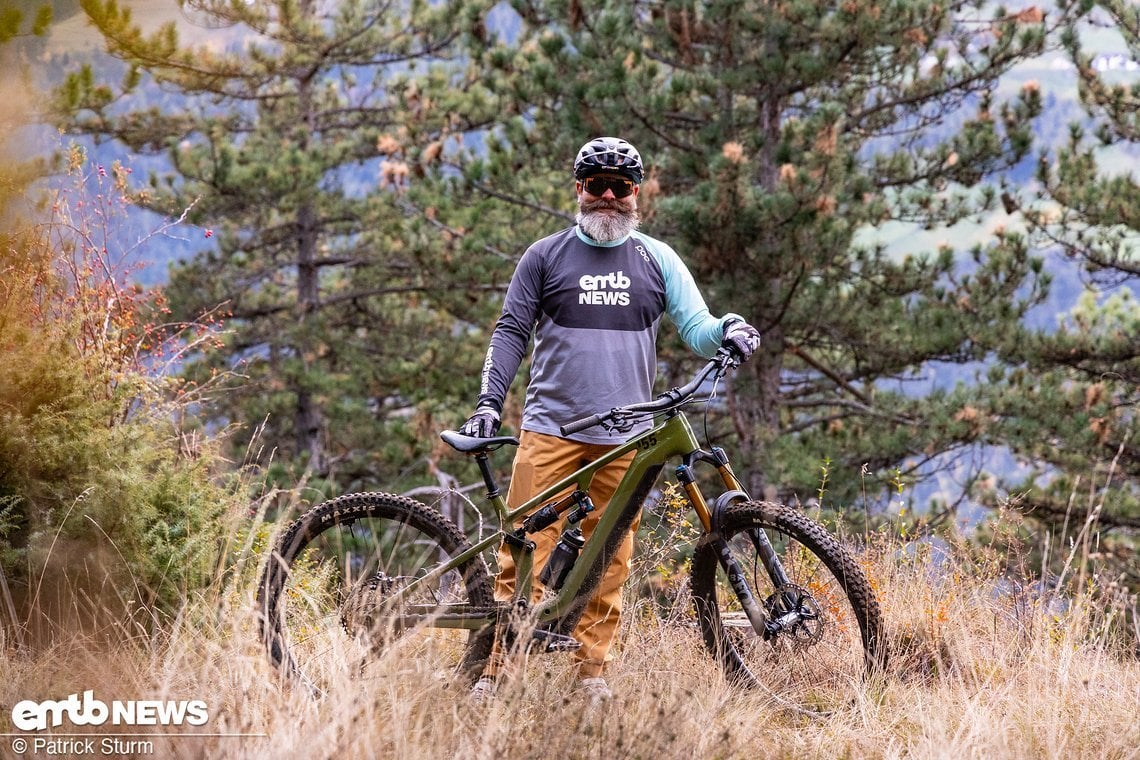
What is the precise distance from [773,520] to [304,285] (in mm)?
14935

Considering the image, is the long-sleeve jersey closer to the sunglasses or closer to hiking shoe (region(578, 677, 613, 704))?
the sunglasses

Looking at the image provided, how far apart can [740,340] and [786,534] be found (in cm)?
64

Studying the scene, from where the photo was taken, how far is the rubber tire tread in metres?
3.67

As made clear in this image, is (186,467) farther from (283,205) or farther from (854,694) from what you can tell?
(283,205)

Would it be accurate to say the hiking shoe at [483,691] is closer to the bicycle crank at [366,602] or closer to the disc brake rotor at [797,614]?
the bicycle crank at [366,602]

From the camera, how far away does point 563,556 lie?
3953mm

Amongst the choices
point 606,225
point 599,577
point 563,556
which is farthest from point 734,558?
point 606,225

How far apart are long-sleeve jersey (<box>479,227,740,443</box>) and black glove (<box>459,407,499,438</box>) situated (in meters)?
0.08

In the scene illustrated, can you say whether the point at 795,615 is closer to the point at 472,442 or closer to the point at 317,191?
the point at 472,442

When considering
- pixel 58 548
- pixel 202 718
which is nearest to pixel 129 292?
pixel 58 548

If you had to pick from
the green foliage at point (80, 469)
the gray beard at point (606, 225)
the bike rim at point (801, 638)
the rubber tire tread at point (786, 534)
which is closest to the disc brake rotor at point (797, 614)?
the bike rim at point (801, 638)

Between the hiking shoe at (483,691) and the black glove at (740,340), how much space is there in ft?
4.29

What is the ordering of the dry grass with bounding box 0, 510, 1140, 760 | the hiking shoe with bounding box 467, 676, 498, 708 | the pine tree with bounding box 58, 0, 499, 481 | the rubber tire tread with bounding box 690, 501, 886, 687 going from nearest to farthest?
the dry grass with bounding box 0, 510, 1140, 760 < the hiking shoe with bounding box 467, 676, 498, 708 < the rubber tire tread with bounding box 690, 501, 886, 687 < the pine tree with bounding box 58, 0, 499, 481

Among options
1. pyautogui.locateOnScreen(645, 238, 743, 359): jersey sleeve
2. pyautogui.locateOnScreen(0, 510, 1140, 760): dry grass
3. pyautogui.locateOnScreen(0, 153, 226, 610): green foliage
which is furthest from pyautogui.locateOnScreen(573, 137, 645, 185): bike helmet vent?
pyautogui.locateOnScreen(0, 153, 226, 610): green foliage
